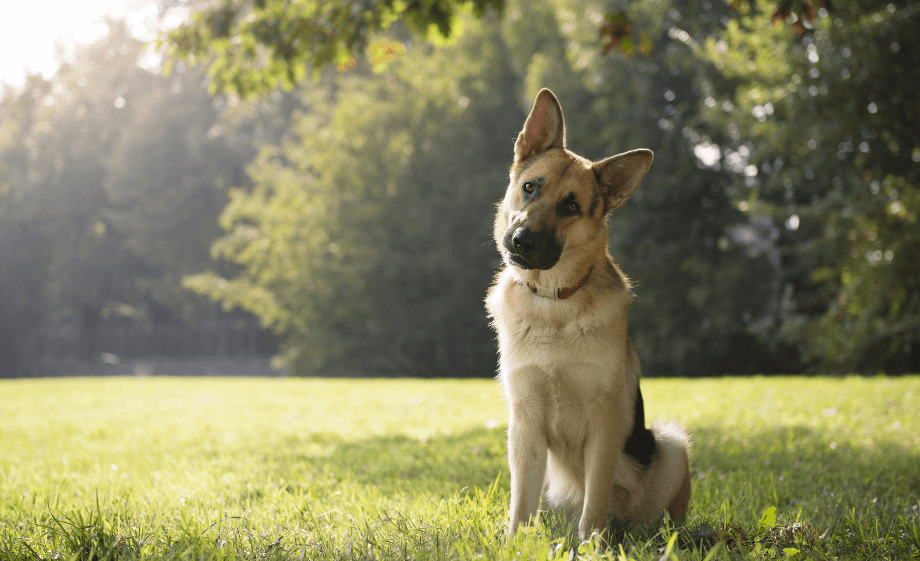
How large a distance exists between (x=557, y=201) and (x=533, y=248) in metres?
0.32

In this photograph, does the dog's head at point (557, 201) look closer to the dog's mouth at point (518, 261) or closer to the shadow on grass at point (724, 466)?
the dog's mouth at point (518, 261)

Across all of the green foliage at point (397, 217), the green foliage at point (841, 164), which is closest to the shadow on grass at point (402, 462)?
the green foliage at point (841, 164)

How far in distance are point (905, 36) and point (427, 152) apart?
15.3 metres

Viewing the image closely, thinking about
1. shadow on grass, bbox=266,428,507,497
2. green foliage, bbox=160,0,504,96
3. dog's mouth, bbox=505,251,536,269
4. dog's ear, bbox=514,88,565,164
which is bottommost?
shadow on grass, bbox=266,428,507,497

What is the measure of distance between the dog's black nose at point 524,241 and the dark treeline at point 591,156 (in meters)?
5.19

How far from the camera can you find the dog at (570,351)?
2955 millimetres

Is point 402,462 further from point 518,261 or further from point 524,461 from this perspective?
point 518,261

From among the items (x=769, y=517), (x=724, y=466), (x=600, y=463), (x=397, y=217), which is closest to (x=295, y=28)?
(x=600, y=463)

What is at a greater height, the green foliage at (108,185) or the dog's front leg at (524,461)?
the green foliage at (108,185)

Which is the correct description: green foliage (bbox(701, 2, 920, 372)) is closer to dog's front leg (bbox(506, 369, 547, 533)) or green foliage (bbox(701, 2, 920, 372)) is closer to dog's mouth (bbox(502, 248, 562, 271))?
dog's mouth (bbox(502, 248, 562, 271))

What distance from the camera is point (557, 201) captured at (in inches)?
123

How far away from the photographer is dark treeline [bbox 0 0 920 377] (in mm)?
12977

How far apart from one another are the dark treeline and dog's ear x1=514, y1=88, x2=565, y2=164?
4.57m

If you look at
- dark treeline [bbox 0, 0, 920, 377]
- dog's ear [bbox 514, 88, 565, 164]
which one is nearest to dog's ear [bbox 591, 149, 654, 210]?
dog's ear [bbox 514, 88, 565, 164]
